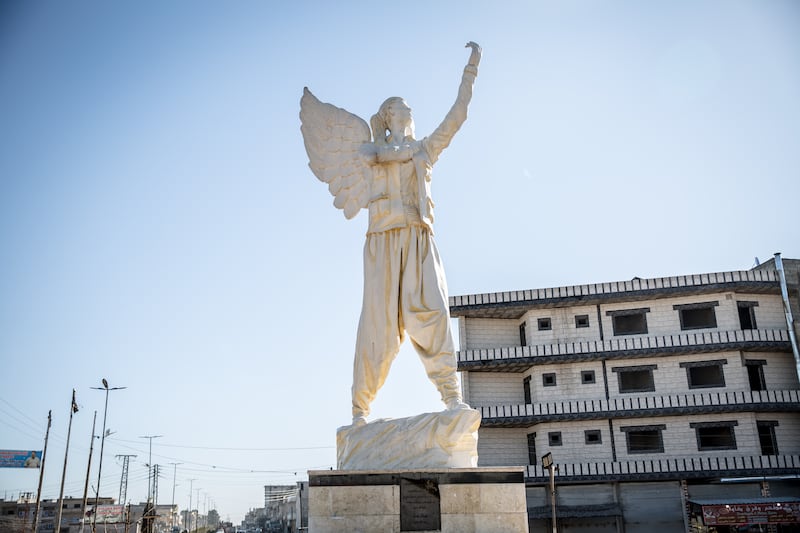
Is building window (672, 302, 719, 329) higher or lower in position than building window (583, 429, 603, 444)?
higher

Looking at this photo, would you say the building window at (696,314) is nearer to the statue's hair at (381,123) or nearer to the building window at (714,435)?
the building window at (714,435)

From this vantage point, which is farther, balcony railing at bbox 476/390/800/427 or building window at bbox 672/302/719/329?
building window at bbox 672/302/719/329

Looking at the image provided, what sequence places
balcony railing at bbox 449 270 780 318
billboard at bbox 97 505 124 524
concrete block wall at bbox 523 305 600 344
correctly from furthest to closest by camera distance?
billboard at bbox 97 505 124 524
concrete block wall at bbox 523 305 600 344
balcony railing at bbox 449 270 780 318

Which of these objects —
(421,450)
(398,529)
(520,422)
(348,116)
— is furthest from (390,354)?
(520,422)

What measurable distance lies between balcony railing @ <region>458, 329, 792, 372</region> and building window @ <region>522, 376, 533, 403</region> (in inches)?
27.7

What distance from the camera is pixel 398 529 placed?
7.80 metres

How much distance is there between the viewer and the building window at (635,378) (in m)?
39.2

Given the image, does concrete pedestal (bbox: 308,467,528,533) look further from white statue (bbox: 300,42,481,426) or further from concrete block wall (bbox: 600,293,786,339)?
concrete block wall (bbox: 600,293,786,339)

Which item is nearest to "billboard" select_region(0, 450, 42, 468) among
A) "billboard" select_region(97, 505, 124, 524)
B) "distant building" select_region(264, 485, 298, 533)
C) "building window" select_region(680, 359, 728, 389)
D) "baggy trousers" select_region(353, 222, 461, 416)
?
"billboard" select_region(97, 505, 124, 524)

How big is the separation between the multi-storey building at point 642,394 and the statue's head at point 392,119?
31128mm

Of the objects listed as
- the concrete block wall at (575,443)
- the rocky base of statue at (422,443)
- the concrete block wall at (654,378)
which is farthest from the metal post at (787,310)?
the rocky base of statue at (422,443)

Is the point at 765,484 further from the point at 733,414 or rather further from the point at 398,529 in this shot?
the point at 398,529

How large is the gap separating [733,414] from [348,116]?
34136 millimetres

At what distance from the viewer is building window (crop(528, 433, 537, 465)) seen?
39.7 m
